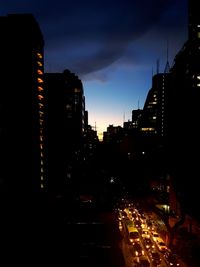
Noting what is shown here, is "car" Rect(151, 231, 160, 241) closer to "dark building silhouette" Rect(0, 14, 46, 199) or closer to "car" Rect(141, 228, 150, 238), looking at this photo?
"car" Rect(141, 228, 150, 238)

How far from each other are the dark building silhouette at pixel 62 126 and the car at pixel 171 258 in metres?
31.2

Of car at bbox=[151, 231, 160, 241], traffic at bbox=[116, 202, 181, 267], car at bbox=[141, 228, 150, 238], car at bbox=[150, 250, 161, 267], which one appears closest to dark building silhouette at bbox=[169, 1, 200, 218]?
car at bbox=[151, 231, 160, 241]

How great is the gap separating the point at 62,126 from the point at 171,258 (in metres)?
61.3

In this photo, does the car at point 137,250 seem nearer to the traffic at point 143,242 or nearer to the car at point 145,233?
the traffic at point 143,242

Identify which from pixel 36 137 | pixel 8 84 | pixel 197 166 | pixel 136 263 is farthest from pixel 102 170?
pixel 136 263

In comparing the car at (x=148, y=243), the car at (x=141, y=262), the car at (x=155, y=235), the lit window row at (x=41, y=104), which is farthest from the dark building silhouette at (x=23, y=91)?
the car at (x=141, y=262)

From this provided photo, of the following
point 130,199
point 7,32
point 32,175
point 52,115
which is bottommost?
point 130,199

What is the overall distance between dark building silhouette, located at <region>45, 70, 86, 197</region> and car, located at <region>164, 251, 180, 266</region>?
31210 millimetres

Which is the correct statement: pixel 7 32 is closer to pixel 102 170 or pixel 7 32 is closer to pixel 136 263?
pixel 136 263

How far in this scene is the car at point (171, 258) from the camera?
28078 mm

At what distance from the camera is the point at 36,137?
47469 millimetres

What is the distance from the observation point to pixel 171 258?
29062mm

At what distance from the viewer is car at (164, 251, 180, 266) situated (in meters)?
28.1

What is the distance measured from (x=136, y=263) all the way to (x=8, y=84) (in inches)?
1016
